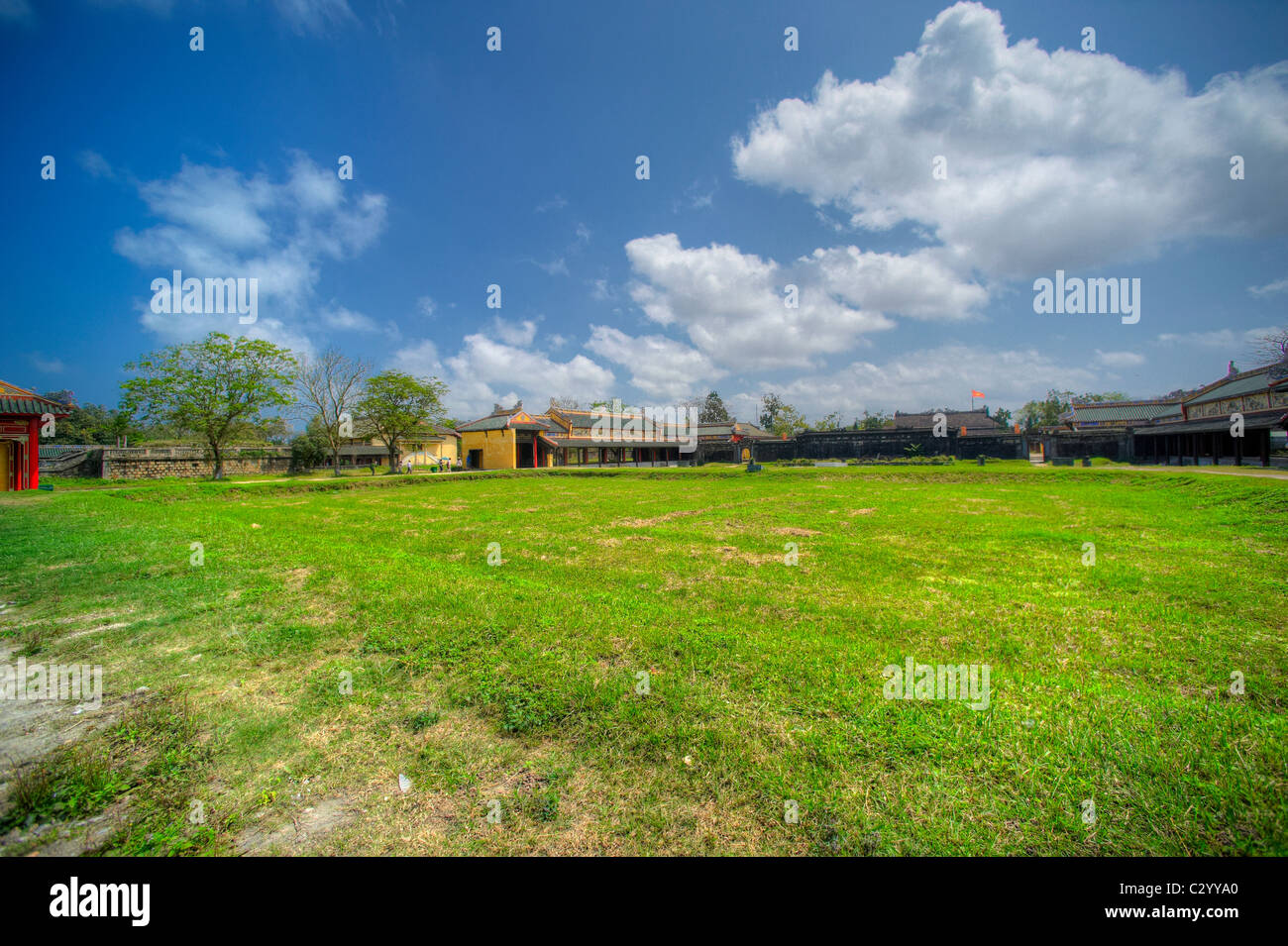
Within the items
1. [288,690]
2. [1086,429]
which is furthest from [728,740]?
[1086,429]

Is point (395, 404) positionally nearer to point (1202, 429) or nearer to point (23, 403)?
point (23, 403)

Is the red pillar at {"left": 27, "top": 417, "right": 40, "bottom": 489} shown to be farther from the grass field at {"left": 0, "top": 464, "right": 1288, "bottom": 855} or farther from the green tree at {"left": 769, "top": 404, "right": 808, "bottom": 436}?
the green tree at {"left": 769, "top": 404, "right": 808, "bottom": 436}

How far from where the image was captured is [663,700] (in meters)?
3.63

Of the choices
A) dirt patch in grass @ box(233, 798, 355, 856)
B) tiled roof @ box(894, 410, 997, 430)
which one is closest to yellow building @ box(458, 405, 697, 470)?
tiled roof @ box(894, 410, 997, 430)

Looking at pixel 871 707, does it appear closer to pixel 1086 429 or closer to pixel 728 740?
pixel 728 740

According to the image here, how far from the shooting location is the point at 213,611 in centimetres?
596

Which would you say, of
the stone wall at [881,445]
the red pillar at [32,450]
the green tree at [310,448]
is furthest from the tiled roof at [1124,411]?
the red pillar at [32,450]

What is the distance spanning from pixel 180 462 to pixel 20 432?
1833 cm

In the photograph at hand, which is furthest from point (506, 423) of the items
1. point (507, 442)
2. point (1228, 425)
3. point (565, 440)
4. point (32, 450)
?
point (1228, 425)

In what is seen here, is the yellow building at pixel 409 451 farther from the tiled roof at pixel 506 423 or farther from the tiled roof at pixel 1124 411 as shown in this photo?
the tiled roof at pixel 1124 411

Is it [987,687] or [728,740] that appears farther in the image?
[987,687]
